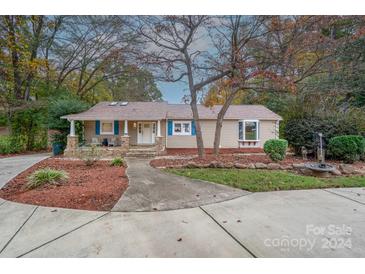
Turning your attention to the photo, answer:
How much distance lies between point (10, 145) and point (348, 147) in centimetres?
1788

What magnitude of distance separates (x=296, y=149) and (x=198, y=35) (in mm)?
6954

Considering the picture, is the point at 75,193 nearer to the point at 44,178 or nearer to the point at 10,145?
the point at 44,178

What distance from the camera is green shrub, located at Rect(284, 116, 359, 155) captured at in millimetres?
9031

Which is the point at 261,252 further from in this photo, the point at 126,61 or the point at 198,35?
the point at 126,61

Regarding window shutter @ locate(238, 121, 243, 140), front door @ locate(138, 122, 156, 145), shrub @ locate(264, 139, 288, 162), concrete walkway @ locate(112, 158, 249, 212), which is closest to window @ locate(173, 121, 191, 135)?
front door @ locate(138, 122, 156, 145)

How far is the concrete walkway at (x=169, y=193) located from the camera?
3891mm

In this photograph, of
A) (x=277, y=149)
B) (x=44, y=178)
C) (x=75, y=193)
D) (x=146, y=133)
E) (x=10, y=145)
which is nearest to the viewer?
(x=75, y=193)

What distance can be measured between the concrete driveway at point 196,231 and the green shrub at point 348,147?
17.1 feet

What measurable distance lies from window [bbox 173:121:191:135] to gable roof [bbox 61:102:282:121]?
438 mm

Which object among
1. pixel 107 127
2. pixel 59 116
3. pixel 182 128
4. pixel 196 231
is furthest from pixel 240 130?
pixel 196 231

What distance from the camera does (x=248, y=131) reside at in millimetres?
14641

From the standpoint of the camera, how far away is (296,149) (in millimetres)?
9984

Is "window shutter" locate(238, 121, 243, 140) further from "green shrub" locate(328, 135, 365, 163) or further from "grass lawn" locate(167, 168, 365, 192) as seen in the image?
"grass lawn" locate(167, 168, 365, 192)
